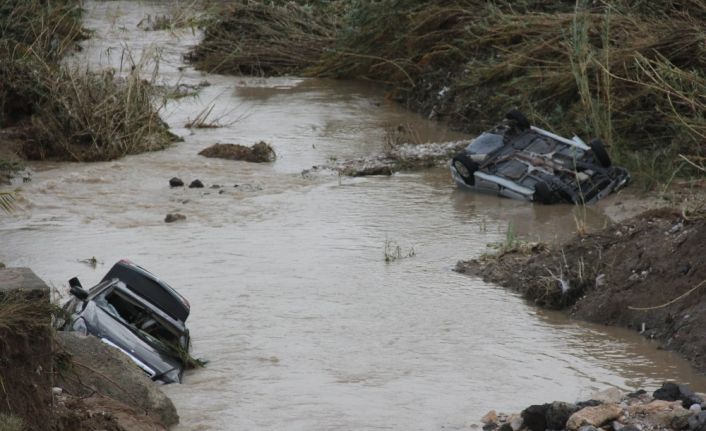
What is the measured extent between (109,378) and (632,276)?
3.92 m

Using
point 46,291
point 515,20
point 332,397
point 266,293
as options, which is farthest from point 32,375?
point 515,20

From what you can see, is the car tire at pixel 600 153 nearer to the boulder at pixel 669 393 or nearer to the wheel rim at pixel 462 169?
the wheel rim at pixel 462 169

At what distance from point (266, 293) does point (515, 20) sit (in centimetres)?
806

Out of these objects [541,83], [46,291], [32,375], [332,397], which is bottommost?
[332,397]

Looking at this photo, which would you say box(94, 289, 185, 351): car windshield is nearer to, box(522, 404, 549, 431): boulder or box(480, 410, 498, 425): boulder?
box(480, 410, 498, 425): boulder

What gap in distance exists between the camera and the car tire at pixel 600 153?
1075 cm

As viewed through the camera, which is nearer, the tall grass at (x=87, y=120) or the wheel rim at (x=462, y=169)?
the wheel rim at (x=462, y=169)

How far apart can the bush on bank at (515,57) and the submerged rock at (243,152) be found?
2918 mm

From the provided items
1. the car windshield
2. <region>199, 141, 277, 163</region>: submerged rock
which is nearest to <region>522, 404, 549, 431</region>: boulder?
the car windshield

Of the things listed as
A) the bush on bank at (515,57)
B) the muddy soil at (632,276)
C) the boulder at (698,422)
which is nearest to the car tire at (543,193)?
the bush on bank at (515,57)

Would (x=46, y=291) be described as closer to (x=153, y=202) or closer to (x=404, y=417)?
(x=404, y=417)

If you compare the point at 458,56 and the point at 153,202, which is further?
the point at 458,56

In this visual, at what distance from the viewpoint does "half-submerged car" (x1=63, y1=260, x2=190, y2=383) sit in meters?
6.53

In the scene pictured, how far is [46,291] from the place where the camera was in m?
5.12
